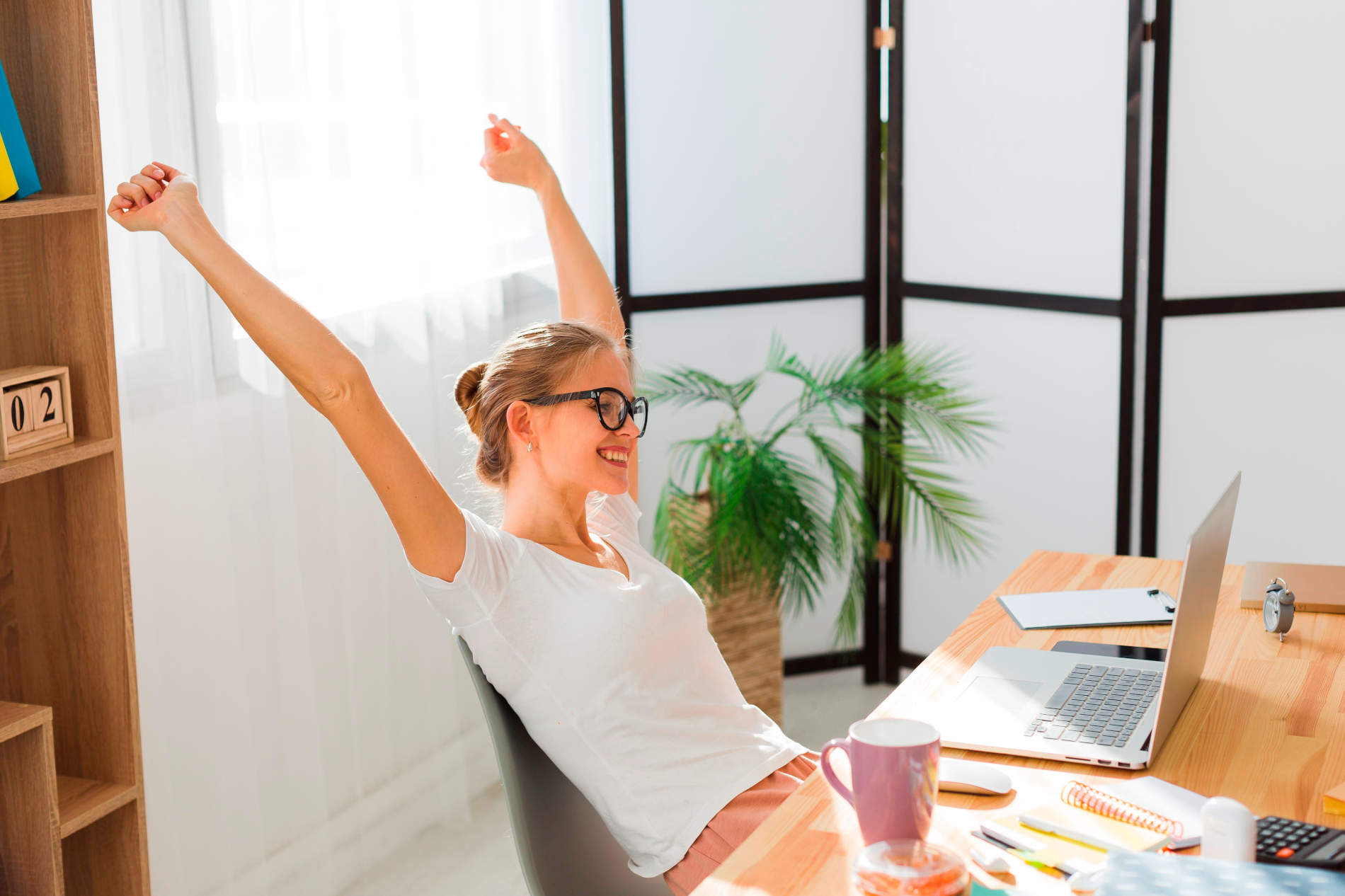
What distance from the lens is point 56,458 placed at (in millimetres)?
1729

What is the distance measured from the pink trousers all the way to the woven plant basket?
1.47m

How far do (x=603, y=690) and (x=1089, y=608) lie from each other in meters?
0.75

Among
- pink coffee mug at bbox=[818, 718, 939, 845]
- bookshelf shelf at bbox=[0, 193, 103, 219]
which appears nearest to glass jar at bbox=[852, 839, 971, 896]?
pink coffee mug at bbox=[818, 718, 939, 845]

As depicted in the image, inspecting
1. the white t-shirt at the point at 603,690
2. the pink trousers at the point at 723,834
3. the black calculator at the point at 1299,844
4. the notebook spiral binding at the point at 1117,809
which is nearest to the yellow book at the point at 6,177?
the white t-shirt at the point at 603,690

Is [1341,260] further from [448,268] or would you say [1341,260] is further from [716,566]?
[448,268]

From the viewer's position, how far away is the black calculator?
1123 millimetres

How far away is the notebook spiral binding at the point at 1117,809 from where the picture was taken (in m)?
1.25

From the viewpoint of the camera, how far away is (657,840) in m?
1.64

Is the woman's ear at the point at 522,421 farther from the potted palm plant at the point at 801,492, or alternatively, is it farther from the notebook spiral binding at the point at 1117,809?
the potted palm plant at the point at 801,492

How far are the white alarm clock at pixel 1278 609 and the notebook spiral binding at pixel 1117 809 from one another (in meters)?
0.62

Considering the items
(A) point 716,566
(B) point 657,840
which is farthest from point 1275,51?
(B) point 657,840

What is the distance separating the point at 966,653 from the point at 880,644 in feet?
6.81

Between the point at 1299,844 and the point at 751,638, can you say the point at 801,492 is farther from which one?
the point at 1299,844

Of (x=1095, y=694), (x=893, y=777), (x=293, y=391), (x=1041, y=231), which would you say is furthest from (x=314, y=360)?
(x=1041, y=231)
